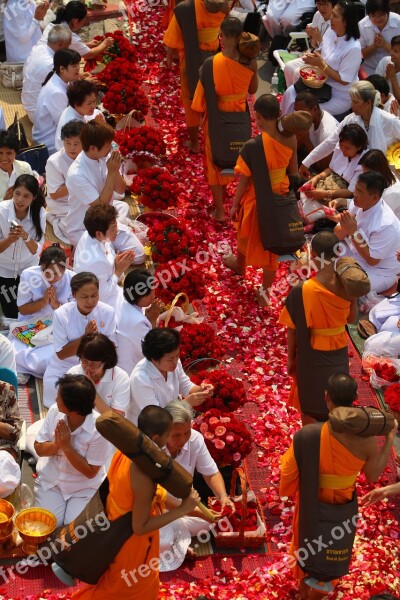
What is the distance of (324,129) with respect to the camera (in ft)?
37.3

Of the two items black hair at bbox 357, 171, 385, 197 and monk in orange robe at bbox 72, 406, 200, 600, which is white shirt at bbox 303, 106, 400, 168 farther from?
monk in orange robe at bbox 72, 406, 200, 600

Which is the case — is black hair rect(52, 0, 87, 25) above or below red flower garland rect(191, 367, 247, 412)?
above

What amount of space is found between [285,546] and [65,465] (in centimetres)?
161

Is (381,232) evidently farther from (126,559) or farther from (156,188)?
(126,559)

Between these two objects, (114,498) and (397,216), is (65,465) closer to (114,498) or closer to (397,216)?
(114,498)

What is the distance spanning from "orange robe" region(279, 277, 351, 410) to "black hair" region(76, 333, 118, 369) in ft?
4.33

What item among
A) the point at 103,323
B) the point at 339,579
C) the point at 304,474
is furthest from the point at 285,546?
the point at 103,323

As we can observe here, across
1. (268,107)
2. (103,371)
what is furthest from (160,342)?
(268,107)

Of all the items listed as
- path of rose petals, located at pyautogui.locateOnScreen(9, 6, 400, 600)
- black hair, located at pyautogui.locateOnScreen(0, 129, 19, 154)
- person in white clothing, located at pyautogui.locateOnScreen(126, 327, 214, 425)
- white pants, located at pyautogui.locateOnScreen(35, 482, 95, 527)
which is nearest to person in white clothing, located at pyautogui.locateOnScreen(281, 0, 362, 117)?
path of rose petals, located at pyautogui.locateOnScreen(9, 6, 400, 600)

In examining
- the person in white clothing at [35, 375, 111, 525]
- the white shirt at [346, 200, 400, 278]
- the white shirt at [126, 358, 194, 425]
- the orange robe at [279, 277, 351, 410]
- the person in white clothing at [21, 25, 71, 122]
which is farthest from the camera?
the person in white clothing at [21, 25, 71, 122]

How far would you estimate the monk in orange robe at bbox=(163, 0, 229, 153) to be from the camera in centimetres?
1170

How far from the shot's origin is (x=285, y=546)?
7.92 m

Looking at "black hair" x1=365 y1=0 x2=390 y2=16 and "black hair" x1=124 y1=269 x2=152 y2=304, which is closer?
"black hair" x1=124 y1=269 x2=152 y2=304

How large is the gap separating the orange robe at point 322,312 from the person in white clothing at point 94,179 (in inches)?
94.7
